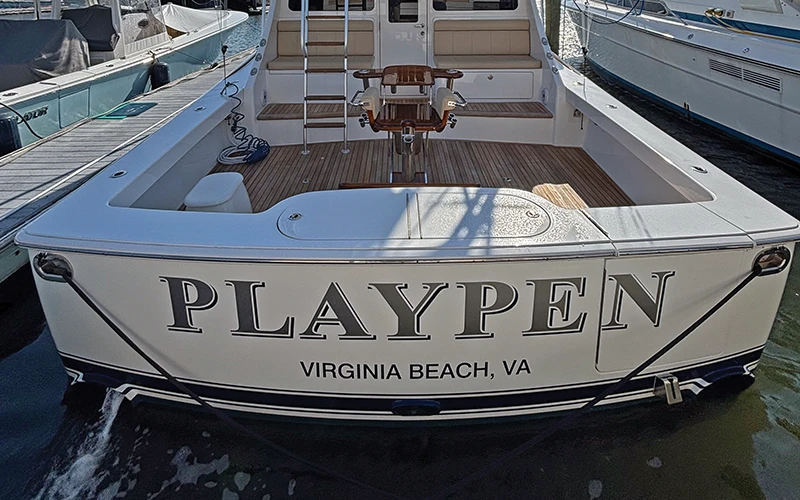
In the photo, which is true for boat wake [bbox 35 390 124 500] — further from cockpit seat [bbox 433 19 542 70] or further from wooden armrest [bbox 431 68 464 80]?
cockpit seat [bbox 433 19 542 70]

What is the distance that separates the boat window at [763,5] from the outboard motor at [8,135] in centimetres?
794

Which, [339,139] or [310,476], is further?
[339,139]

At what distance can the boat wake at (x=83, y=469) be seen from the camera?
242 centimetres

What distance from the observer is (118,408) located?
9.15 feet

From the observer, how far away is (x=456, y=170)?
13.3 feet

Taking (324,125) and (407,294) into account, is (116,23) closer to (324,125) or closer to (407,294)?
(324,125)

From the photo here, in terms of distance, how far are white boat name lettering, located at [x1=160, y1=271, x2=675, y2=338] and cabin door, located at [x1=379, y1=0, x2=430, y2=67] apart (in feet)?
12.0

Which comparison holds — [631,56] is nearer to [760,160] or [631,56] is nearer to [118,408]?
[760,160]

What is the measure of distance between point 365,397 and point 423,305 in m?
0.47

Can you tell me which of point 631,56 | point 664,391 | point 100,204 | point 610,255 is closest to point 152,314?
point 100,204

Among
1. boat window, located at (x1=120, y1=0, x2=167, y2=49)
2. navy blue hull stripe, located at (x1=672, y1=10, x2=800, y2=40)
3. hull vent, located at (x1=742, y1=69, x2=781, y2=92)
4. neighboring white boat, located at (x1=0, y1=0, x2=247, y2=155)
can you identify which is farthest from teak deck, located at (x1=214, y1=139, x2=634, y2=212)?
boat window, located at (x1=120, y1=0, x2=167, y2=49)

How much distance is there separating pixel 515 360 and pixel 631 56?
28.9 ft

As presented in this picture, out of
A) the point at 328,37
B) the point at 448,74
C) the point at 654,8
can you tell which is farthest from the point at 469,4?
the point at 654,8

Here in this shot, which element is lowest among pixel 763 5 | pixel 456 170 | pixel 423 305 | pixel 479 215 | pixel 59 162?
pixel 59 162
